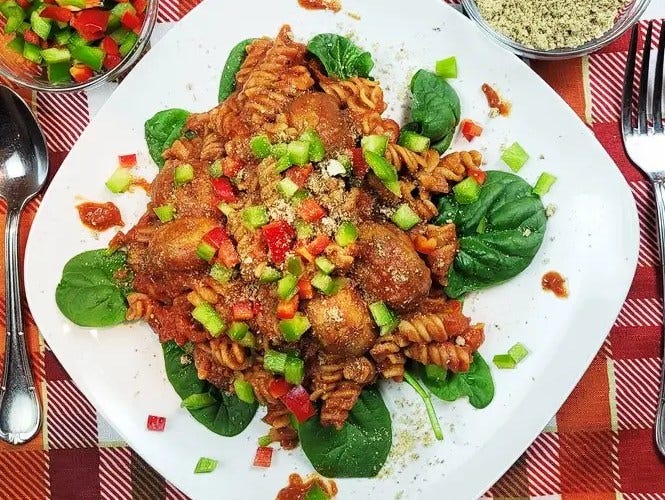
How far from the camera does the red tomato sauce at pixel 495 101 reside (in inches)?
157

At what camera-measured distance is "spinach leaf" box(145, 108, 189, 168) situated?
413cm

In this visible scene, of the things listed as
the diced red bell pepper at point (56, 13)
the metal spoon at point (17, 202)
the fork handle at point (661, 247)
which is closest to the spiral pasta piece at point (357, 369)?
the fork handle at point (661, 247)

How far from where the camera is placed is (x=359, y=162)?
368 centimetres

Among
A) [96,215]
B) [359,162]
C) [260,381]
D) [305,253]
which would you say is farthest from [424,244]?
[96,215]

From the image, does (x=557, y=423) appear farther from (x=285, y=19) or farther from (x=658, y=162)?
(x=285, y=19)

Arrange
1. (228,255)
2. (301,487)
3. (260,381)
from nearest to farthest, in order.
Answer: (228,255) < (260,381) < (301,487)

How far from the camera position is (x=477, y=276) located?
3.89 metres

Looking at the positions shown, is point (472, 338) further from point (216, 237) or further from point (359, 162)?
point (216, 237)

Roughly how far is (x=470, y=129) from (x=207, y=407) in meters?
2.16

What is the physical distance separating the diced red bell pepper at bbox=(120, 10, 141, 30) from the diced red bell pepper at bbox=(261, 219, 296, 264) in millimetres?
1660

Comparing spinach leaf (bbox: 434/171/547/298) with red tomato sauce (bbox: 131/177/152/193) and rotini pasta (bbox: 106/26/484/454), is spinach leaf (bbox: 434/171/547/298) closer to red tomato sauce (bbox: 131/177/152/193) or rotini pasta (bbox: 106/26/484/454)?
rotini pasta (bbox: 106/26/484/454)

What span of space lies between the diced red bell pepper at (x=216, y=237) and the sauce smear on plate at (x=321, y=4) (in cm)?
142

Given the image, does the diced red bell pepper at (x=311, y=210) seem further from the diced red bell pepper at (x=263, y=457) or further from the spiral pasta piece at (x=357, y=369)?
the diced red bell pepper at (x=263, y=457)

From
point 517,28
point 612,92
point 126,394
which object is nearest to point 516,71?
point 517,28
